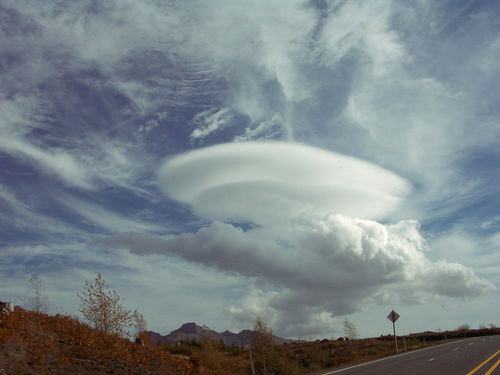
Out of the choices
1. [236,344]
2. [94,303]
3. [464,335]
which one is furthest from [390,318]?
[464,335]

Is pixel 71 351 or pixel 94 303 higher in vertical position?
pixel 94 303

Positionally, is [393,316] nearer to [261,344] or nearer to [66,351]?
[261,344]

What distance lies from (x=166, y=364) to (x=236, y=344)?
1228 inches

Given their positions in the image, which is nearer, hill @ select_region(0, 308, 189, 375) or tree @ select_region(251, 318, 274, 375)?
hill @ select_region(0, 308, 189, 375)

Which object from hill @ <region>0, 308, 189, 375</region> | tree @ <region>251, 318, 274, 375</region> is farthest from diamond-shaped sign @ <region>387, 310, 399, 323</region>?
hill @ <region>0, 308, 189, 375</region>

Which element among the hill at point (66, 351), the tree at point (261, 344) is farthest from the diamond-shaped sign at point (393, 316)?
the hill at point (66, 351)

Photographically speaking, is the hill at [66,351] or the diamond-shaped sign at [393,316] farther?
the diamond-shaped sign at [393,316]

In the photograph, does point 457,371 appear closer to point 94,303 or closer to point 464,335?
point 94,303

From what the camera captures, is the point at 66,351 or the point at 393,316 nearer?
the point at 66,351

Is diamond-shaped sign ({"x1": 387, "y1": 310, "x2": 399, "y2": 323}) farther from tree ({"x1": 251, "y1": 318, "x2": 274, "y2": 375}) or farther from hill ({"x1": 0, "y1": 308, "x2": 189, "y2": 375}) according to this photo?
hill ({"x1": 0, "y1": 308, "x2": 189, "y2": 375})

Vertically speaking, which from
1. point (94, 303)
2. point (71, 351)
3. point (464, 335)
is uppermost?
point (94, 303)

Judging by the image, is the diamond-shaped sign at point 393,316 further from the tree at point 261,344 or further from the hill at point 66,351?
the hill at point 66,351

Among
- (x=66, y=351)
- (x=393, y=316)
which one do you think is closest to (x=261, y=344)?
(x=393, y=316)

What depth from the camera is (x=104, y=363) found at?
63.3 ft
